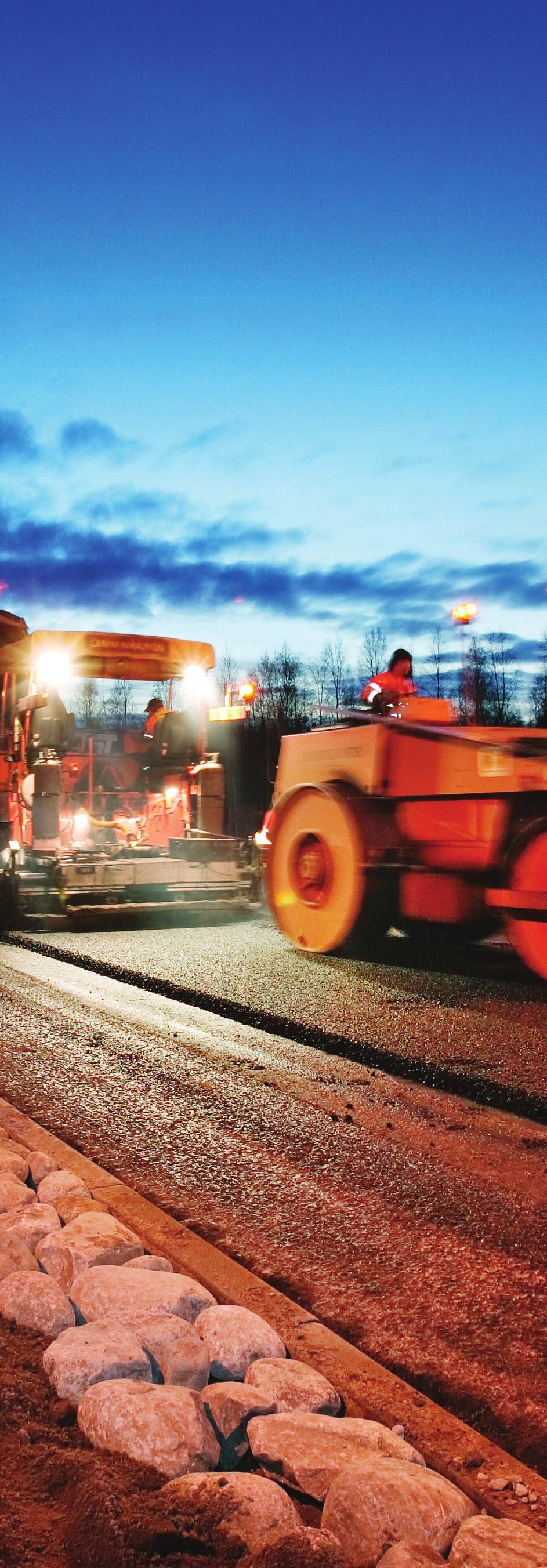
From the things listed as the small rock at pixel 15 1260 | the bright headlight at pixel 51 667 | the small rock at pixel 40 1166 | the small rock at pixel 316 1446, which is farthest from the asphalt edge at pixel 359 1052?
the bright headlight at pixel 51 667

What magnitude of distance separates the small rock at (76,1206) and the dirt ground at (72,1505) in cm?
89

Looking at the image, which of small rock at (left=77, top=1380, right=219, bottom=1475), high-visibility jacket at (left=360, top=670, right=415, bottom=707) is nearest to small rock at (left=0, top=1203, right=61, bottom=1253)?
small rock at (left=77, top=1380, right=219, bottom=1475)

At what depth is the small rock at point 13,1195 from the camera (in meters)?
3.37

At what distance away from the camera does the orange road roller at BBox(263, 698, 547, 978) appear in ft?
24.6

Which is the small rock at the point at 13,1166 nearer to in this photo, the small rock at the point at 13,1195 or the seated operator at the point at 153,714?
the small rock at the point at 13,1195

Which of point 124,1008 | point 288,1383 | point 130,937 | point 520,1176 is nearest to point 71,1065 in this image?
point 124,1008

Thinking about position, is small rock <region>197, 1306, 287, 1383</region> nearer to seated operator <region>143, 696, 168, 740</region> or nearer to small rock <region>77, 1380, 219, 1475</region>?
small rock <region>77, 1380, 219, 1475</region>

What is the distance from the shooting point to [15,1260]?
2979 millimetres

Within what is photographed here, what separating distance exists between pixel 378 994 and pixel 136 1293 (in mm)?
4680

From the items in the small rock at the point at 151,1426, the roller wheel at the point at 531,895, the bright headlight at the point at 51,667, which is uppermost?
the bright headlight at the point at 51,667

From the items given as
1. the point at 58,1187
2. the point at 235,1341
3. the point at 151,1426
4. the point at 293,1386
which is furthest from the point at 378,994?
the point at 151,1426

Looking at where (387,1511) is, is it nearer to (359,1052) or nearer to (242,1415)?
(242,1415)

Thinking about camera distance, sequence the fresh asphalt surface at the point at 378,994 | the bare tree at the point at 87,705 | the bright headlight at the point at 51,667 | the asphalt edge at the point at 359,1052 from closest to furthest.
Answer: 1. the asphalt edge at the point at 359,1052
2. the fresh asphalt surface at the point at 378,994
3. the bright headlight at the point at 51,667
4. the bare tree at the point at 87,705

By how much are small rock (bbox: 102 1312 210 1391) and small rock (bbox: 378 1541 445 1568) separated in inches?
24.5
